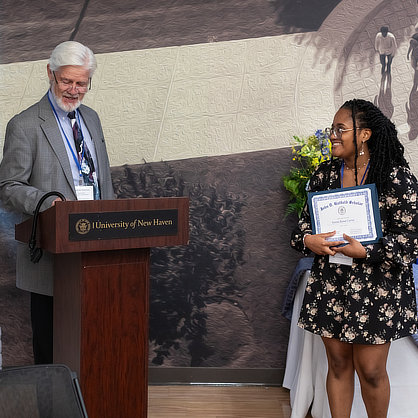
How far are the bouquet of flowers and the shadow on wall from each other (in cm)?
8

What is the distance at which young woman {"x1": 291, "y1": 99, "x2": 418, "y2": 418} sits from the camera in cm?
189

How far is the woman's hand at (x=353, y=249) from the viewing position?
6.16 ft

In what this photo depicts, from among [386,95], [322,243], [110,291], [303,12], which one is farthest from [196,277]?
[303,12]

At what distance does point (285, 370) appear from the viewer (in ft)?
9.87

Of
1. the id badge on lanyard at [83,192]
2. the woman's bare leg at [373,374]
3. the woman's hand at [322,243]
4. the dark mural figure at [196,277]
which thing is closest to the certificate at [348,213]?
the woman's hand at [322,243]

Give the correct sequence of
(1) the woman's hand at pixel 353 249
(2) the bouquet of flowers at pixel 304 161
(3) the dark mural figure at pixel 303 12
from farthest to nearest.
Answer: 1. (3) the dark mural figure at pixel 303 12
2. (2) the bouquet of flowers at pixel 304 161
3. (1) the woman's hand at pixel 353 249

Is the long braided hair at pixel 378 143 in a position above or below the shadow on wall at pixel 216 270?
above

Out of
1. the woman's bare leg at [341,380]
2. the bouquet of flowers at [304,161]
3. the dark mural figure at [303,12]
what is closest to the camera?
the woman's bare leg at [341,380]

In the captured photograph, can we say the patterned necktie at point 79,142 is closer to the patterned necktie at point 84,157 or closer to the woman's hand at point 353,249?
the patterned necktie at point 84,157

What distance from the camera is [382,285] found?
6.29 feet

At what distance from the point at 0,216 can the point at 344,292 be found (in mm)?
2184

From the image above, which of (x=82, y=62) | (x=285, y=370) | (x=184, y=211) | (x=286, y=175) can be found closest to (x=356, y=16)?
(x=286, y=175)

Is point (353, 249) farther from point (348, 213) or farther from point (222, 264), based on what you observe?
point (222, 264)

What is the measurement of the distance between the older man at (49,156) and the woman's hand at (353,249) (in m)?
1.14
